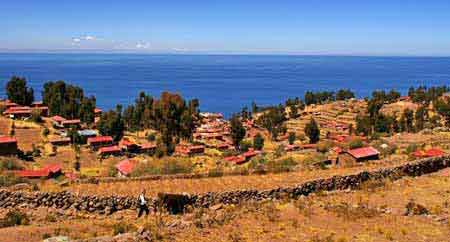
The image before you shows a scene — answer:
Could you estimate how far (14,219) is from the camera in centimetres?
1355

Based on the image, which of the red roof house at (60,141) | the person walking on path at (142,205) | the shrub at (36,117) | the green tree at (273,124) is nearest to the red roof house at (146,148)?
the red roof house at (60,141)

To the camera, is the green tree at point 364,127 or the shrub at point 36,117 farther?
the green tree at point 364,127

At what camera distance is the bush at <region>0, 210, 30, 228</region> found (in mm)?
13320

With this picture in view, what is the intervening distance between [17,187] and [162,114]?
34.2 meters

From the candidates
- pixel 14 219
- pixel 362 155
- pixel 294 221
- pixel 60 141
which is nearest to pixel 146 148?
pixel 60 141

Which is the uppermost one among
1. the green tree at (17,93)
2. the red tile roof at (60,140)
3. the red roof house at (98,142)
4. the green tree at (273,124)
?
the green tree at (17,93)

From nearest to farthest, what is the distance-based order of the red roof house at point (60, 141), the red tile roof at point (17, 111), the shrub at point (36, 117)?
the red roof house at point (60, 141) < the shrub at point (36, 117) < the red tile roof at point (17, 111)

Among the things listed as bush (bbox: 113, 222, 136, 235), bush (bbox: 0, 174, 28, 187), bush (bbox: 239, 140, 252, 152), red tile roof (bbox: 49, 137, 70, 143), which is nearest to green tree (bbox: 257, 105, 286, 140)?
bush (bbox: 239, 140, 252, 152)

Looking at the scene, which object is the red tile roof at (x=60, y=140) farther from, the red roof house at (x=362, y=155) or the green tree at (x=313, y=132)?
the green tree at (x=313, y=132)

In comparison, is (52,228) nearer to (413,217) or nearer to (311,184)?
(311,184)

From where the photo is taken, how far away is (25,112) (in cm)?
5891

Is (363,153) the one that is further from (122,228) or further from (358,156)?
(122,228)

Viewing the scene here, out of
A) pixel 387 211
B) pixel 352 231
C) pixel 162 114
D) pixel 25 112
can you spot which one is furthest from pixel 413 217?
pixel 25 112

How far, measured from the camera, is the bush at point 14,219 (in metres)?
13.3
